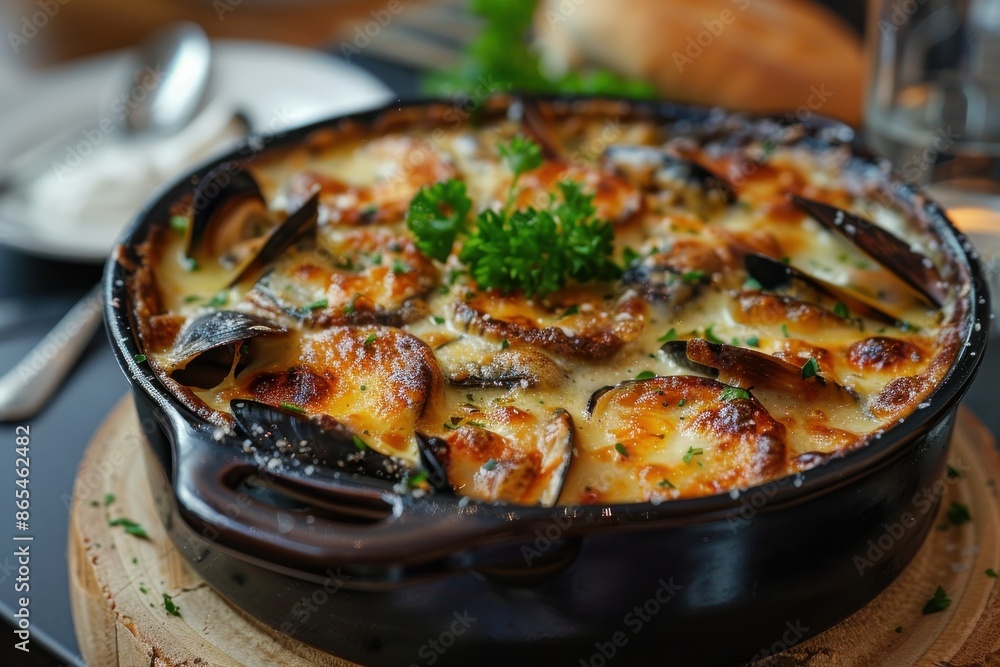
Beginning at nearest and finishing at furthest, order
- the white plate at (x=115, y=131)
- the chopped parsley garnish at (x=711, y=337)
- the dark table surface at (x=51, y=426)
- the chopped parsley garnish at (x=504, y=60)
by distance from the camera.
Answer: the chopped parsley garnish at (x=711, y=337), the dark table surface at (x=51, y=426), the white plate at (x=115, y=131), the chopped parsley garnish at (x=504, y=60)

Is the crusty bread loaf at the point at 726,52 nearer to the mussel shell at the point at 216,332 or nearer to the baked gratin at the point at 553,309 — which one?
the baked gratin at the point at 553,309

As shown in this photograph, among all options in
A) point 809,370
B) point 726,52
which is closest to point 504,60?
point 726,52

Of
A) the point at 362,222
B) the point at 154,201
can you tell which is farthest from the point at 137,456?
the point at 362,222

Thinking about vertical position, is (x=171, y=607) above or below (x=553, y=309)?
below

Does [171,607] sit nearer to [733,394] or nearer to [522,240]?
[522,240]

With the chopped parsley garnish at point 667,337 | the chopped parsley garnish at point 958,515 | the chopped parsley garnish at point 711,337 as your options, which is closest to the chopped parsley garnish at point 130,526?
the chopped parsley garnish at point 667,337

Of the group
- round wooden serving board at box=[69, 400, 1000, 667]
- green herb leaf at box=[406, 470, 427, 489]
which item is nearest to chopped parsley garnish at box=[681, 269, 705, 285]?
round wooden serving board at box=[69, 400, 1000, 667]
